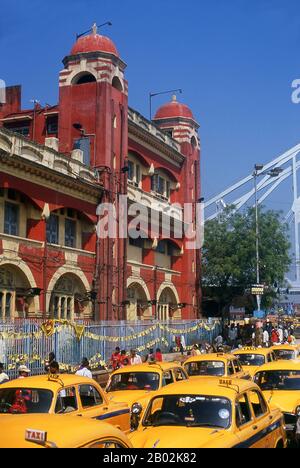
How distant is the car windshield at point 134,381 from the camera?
1264 centimetres

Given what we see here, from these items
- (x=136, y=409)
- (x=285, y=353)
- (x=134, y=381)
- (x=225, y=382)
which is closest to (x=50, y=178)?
(x=285, y=353)

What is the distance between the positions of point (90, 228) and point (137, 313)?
26.0 ft

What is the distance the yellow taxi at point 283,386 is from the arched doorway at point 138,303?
2028 cm

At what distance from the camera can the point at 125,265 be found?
30359mm

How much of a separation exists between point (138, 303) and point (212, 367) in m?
19.8

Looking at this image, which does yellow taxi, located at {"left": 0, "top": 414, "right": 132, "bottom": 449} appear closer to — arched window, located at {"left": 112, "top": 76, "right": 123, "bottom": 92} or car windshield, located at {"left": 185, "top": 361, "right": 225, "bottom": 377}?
car windshield, located at {"left": 185, "top": 361, "right": 225, "bottom": 377}

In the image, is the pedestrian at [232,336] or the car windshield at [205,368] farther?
the pedestrian at [232,336]

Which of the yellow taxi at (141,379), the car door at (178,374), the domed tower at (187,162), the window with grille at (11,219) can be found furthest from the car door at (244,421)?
the domed tower at (187,162)

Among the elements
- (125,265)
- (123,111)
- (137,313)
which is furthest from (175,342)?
(123,111)

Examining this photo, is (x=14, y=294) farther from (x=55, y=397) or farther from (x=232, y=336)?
(x=232, y=336)

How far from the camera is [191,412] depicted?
25.3 feet

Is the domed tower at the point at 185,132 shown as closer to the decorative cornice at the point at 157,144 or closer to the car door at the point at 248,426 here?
the decorative cornice at the point at 157,144

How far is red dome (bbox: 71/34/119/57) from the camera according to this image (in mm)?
29969
